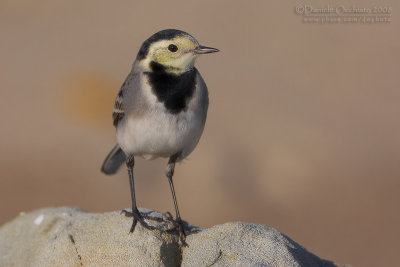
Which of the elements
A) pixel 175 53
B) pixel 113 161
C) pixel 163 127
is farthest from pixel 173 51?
pixel 113 161

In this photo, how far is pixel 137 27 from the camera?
19500 mm

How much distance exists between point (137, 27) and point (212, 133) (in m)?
5.47

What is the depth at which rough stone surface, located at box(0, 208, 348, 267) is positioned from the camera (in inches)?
222

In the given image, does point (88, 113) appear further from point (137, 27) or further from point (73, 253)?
point (73, 253)

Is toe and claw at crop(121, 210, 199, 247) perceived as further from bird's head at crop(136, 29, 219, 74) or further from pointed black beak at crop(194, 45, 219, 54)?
pointed black beak at crop(194, 45, 219, 54)

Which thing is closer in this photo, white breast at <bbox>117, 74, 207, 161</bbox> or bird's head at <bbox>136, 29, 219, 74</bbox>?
white breast at <bbox>117, 74, 207, 161</bbox>

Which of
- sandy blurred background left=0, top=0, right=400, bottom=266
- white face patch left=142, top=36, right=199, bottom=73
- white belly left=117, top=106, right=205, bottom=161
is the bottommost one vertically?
sandy blurred background left=0, top=0, right=400, bottom=266

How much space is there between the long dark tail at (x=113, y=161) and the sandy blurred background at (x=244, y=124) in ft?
18.6

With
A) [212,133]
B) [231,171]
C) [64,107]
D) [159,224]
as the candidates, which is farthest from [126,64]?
[159,224]

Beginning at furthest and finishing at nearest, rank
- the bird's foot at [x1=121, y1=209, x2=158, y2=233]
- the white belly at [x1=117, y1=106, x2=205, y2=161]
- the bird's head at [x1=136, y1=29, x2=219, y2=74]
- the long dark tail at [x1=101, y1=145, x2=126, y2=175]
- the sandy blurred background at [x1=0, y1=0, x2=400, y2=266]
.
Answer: the sandy blurred background at [x1=0, y1=0, x2=400, y2=266], the long dark tail at [x1=101, y1=145, x2=126, y2=175], the bird's head at [x1=136, y1=29, x2=219, y2=74], the white belly at [x1=117, y1=106, x2=205, y2=161], the bird's foot at [x1=121, y1=209, x2=158, y2=233]

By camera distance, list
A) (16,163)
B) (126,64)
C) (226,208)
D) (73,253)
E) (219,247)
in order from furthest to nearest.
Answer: (126,64)
(16,163)
(226,208)
(73,253)
(219,247)

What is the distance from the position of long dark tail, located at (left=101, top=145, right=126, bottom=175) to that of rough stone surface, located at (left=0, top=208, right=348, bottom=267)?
105cm

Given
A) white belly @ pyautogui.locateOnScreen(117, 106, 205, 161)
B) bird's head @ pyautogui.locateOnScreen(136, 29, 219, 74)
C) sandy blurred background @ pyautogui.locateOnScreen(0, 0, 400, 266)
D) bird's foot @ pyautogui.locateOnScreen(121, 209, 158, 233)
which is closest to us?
bird's foot @ pyautogui.locateOnScreen(121, 209, 158, 233)

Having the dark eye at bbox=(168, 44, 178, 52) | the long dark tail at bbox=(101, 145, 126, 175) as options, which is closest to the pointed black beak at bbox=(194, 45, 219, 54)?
the dark eye at bbox=(168, 44, 178, 52)
